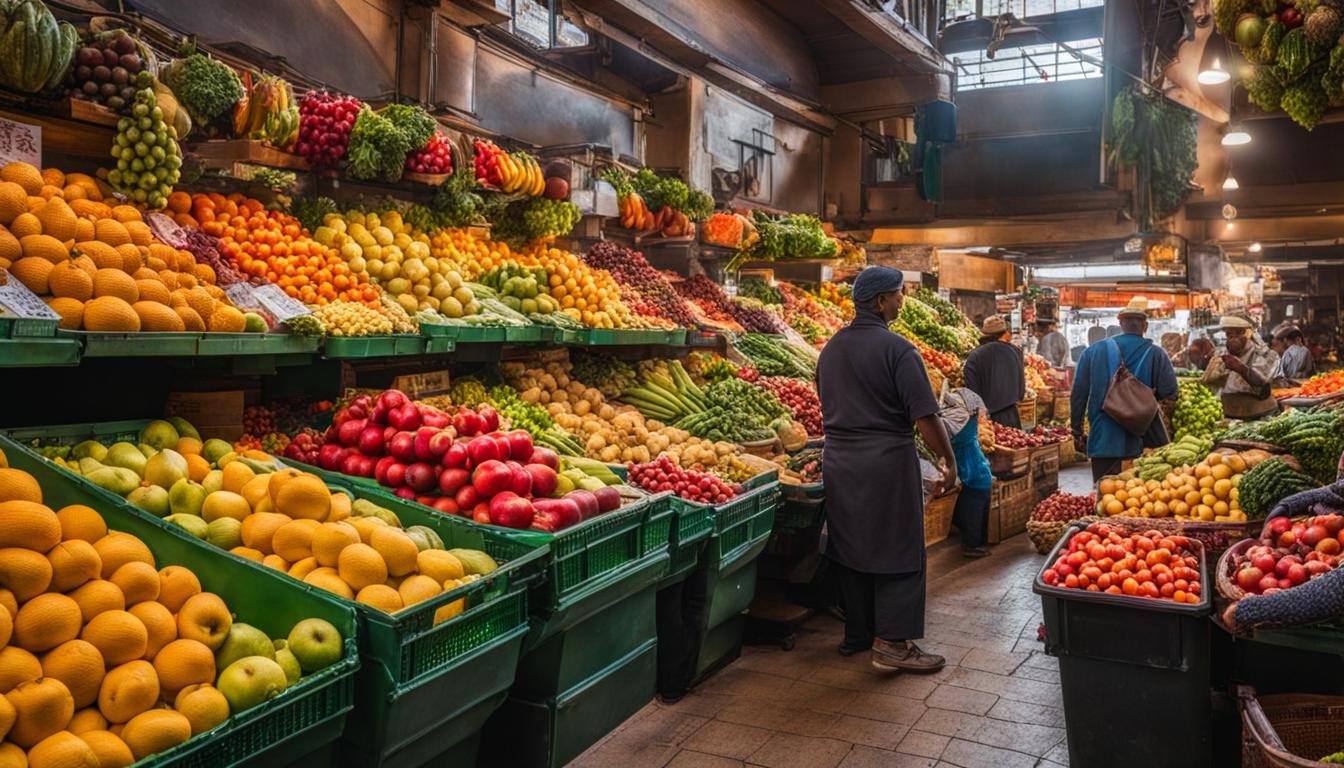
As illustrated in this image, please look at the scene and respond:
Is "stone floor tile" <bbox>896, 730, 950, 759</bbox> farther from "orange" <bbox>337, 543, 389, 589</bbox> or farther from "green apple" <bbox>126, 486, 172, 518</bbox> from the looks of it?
"green apple" <bbox>126, 486, 172, 518</bbox>

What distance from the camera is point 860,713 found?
4328 mm

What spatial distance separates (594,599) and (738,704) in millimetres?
1315

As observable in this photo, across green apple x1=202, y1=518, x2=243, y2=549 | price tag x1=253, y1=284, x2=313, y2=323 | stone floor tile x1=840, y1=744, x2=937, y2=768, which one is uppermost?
price tag x1=253, y1=284, x2=313, y2=323

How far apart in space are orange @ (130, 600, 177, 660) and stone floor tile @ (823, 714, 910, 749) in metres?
2.79

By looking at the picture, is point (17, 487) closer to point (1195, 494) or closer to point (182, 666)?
point (182, 666)

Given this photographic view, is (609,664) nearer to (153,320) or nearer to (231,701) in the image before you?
(231,701)

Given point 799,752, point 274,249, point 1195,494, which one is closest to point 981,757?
point 799,752

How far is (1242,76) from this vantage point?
461 centimetres

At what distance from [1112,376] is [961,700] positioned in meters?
3.78

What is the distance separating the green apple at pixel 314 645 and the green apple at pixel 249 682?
111mm

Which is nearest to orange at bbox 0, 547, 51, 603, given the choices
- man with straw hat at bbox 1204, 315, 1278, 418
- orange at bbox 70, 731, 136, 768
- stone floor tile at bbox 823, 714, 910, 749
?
orange at bbox 70, 731, 136, 768

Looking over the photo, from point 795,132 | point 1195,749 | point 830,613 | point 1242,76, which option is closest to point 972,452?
point 830,613

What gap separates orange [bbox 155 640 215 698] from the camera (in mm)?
2184

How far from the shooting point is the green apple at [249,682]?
7.18 feet
